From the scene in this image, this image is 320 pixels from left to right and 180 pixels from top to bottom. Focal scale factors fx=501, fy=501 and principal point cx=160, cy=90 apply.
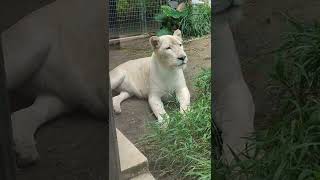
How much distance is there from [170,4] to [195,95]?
223 millimetres

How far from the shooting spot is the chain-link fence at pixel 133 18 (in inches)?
44.8

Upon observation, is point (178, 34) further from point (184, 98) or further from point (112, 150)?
point (112, 150)

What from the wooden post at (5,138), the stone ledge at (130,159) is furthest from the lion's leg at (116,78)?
the wooden post at (5,138)

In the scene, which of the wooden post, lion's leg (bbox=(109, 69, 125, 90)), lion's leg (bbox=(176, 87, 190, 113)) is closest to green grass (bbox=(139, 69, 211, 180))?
lion's leg (bbox=(176, 87, 190, 113))

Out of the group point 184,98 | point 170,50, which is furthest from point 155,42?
point 184,98

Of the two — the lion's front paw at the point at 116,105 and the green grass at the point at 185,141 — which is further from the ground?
the lion's front paw at the point at 116,105

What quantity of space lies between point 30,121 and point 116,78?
0.71 ft

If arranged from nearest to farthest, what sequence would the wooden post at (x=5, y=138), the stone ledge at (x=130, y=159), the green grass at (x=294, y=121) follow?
the green grass at (x=294, y=121)
the wooden post at (x=5, y=138)
the stone ledge at (x=130, y=159)

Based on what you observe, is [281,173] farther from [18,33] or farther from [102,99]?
[18,33]

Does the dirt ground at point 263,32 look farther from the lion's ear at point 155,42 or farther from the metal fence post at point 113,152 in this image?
the metal fence post at point 113,152

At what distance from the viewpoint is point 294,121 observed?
0.98m

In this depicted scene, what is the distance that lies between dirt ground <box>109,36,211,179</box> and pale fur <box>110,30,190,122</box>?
0.04ft

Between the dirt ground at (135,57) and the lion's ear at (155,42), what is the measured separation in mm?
15

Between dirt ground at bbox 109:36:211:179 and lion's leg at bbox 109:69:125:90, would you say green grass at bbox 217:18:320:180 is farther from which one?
lion's leg at bbox 109:69:125:90
